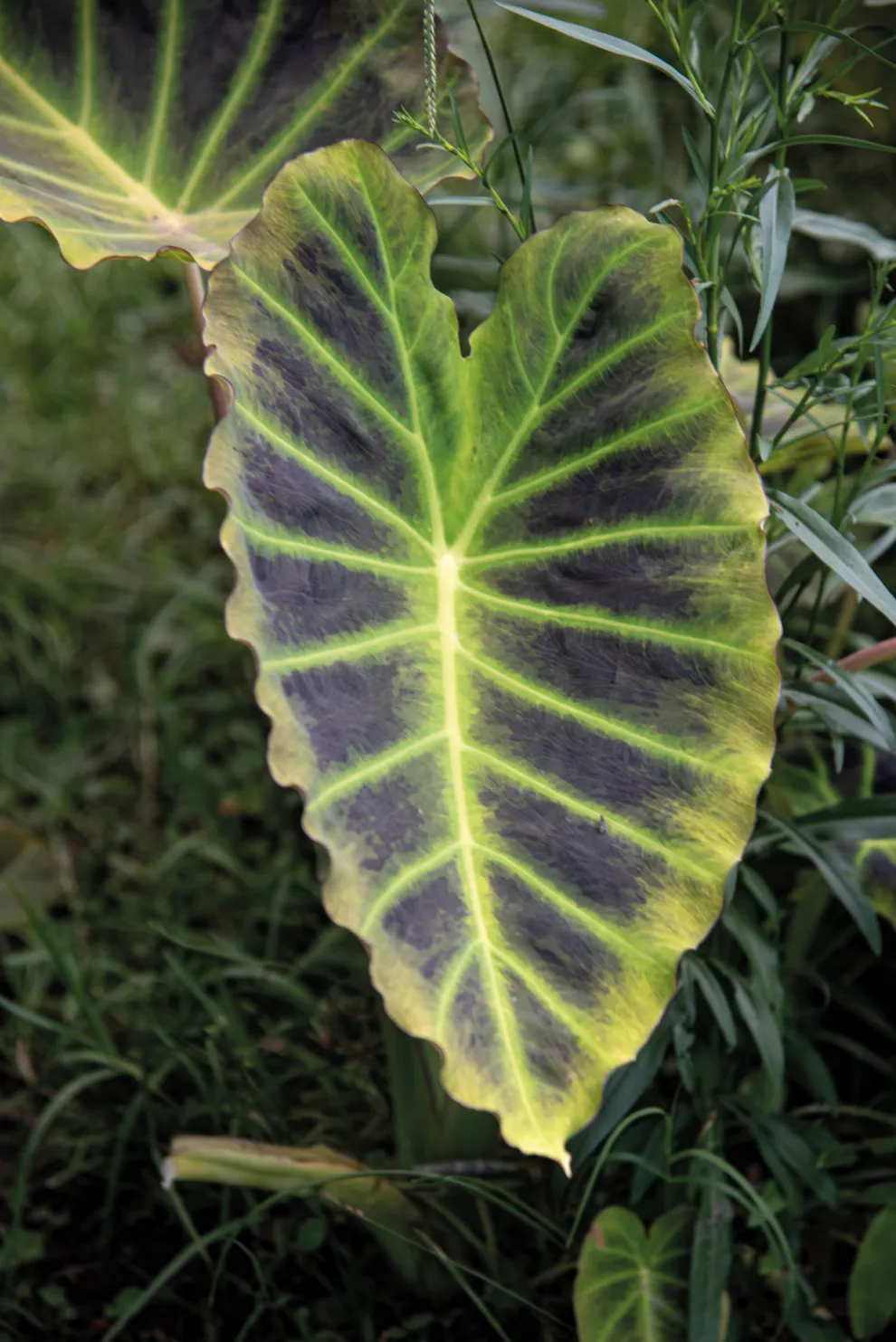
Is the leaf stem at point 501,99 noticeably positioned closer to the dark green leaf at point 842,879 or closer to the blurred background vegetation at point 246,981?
the blurred background vegetation at point 246,981

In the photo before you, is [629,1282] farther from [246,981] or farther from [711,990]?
[246,981]

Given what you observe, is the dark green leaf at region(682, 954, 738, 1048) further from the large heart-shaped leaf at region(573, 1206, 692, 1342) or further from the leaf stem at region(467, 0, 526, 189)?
the leaf stem at region(467, 0, 526, 189)

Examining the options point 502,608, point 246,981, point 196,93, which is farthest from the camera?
point 246,981

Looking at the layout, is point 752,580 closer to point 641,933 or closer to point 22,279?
point 641,933

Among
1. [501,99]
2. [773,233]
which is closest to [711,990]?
[773,233]

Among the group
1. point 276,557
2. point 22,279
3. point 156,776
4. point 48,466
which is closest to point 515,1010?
point 276,557

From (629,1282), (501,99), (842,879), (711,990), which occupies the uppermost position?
(501,99)

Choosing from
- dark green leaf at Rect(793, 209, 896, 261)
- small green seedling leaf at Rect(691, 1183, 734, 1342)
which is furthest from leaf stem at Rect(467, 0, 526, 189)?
small green seedling leaf at Rect(691, 1183, 734, 1342)
